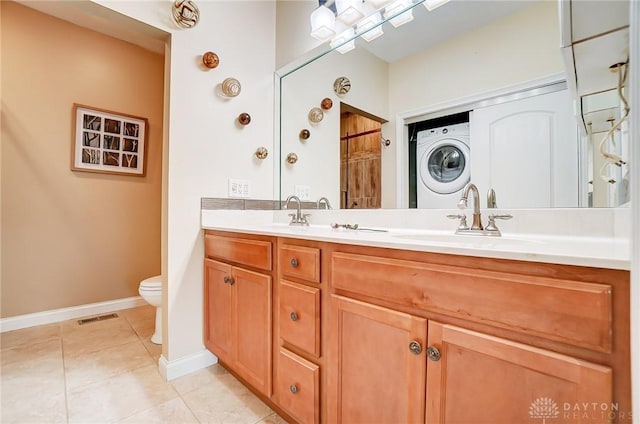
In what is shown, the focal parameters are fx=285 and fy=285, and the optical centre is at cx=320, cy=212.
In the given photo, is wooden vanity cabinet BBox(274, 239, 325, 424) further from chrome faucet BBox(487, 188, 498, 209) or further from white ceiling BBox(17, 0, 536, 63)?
white ceiling BBox(17, 0, 536, 63)

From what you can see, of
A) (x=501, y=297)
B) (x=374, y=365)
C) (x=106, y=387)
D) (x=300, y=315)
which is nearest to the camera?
(x=501, y=297)

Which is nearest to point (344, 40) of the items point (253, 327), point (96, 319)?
point (253, 327)

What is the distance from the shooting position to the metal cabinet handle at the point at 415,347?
29.6 inches

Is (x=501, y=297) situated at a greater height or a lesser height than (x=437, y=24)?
lesser

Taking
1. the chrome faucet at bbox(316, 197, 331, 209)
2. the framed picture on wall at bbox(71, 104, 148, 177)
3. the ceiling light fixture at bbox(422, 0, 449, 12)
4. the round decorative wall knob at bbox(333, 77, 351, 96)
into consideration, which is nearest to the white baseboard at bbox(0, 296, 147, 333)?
the framed picture on wall at bbox(71, 104, 148, 177)

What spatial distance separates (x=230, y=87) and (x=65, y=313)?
7.69 feet

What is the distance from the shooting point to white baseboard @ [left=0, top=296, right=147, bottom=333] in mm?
2158

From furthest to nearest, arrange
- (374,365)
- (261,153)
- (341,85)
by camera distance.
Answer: (261,153) < (341,85) < (374,365)

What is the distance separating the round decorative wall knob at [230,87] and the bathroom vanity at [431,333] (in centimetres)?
97

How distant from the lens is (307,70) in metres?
1.96

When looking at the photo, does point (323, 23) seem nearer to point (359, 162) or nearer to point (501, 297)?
point (359, 162)

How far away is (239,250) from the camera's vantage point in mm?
1407

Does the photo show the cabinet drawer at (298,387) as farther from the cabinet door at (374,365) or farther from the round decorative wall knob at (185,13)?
the round decorative wall knob at (185,13)

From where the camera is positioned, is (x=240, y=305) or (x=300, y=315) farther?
(x=240, y=305)
